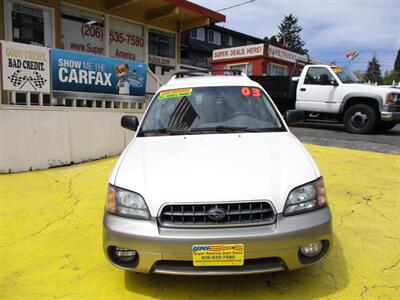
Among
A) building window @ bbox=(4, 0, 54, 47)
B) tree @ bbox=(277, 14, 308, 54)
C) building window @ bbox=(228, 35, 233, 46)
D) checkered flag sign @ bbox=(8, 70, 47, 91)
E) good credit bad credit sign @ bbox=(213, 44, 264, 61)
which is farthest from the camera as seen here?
tree @ bbox=(277, 14, 308, 54)

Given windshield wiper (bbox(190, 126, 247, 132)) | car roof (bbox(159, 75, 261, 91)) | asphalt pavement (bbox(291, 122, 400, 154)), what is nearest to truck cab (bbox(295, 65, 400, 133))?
asphalt pavement (bbox(291, 122, 400, 154))

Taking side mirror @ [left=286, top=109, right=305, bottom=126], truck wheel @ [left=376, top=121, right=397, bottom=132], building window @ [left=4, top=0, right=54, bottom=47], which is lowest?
truck wheel @ [left=376, top=121, right=397, bottom=132]

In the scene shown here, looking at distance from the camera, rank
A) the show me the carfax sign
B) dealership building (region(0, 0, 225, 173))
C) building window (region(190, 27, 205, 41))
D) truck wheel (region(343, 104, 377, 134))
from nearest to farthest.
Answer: the show me the carfax sign → dealership building (region(0, 0, 225, 173)) → truck wheel (region(343, 104, 377, 134)) → building window (region(190, 27, 205, 41))

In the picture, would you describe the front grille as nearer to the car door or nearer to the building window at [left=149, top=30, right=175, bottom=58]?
the car door

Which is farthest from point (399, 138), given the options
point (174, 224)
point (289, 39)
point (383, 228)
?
point (289, 39)

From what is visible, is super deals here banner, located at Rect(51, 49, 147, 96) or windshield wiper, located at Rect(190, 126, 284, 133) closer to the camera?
windshield wiper, located at Rect(190, 126, 284, 133)

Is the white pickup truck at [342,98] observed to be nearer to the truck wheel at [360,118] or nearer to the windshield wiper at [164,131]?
the truck wheel at [360,118]

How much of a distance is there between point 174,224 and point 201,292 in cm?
67

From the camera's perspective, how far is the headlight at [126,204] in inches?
105

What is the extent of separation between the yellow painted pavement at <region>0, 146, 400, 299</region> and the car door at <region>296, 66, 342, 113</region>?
5.51 m

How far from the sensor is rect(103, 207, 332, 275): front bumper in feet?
8.18

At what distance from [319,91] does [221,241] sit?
979cm

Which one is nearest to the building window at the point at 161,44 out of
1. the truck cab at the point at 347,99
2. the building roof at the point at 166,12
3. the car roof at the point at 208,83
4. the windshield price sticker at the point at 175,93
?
the building roof at the point at 166,12

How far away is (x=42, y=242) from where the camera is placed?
3.87m
